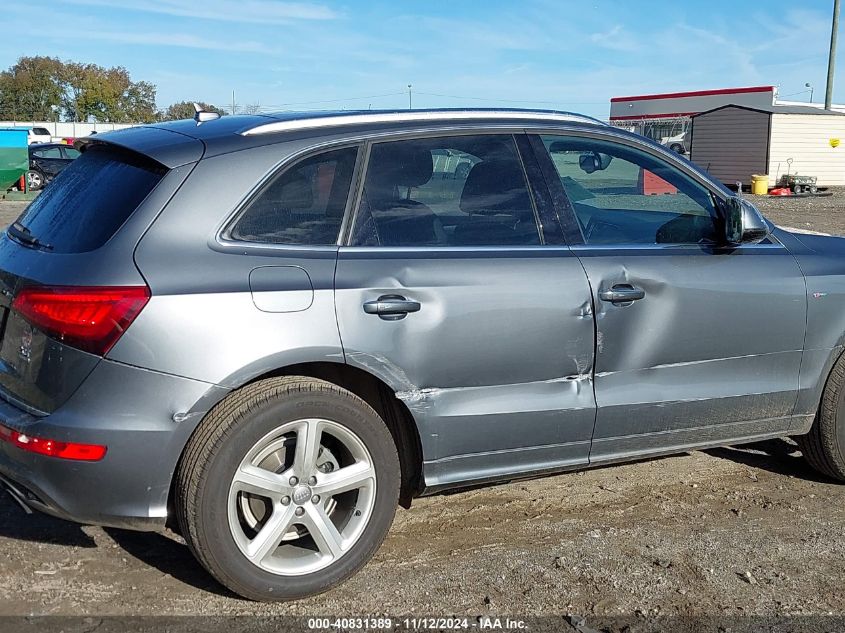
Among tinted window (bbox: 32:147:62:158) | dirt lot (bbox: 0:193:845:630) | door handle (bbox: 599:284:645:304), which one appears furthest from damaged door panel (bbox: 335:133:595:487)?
tinted window (bbox: 32:147:62:158)

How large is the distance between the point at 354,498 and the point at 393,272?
889mm

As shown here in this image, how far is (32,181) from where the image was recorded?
28688 millimetres

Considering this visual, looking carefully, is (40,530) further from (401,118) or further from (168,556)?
(401,118)

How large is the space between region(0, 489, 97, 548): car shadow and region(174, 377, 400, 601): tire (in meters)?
0.97

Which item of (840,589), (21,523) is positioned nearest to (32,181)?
(21,523)

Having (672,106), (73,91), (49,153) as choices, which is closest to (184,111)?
(49,153)

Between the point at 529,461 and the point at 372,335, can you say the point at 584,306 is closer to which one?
the point at 529,461

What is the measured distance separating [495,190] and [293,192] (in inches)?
36.1

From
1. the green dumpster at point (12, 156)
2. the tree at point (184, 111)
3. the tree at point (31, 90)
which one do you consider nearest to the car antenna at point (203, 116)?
the tree at point (184, 111)

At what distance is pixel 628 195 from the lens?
463 centimetres

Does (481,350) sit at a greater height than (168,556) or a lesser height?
greater

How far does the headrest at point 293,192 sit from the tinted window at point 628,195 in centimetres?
116

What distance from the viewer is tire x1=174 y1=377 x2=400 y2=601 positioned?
10.8 feet

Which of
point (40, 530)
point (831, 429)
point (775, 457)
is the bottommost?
point (775, 457)
